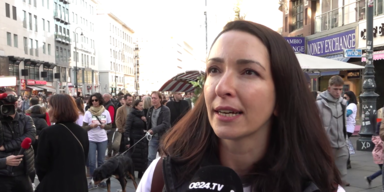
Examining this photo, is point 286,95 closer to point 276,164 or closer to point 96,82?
point 276,164

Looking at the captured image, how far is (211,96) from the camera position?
1489 millimetres

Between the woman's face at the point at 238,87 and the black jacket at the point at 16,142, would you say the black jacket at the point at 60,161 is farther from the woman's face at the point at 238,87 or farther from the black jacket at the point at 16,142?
the woman's face at the point at 238,87

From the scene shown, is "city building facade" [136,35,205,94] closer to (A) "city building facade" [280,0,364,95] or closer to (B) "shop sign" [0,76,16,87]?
(A) "city building facade" [280,0,364,95]

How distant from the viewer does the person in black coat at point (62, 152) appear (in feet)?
15.6

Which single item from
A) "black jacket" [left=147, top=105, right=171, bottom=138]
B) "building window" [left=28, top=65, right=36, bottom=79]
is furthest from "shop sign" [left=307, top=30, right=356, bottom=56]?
"building window" [left=28, top=65, right=36, bottom=79]

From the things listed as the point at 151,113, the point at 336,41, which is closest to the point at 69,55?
the point at 336,41

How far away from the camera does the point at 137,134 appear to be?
382 inches

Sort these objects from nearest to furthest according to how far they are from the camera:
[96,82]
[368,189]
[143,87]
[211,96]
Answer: [211,96] < [368,189] < [96,82] < [143,87]

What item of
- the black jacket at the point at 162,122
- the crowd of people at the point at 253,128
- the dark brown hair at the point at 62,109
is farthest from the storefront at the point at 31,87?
the crowd of people at the point at 253,128

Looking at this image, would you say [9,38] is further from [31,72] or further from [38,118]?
[38,118]

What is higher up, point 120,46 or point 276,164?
point 120,46

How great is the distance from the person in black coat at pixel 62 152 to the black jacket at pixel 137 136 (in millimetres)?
4140

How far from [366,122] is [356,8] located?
8817 millimetres

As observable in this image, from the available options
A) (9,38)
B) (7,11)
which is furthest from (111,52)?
(7,11)
